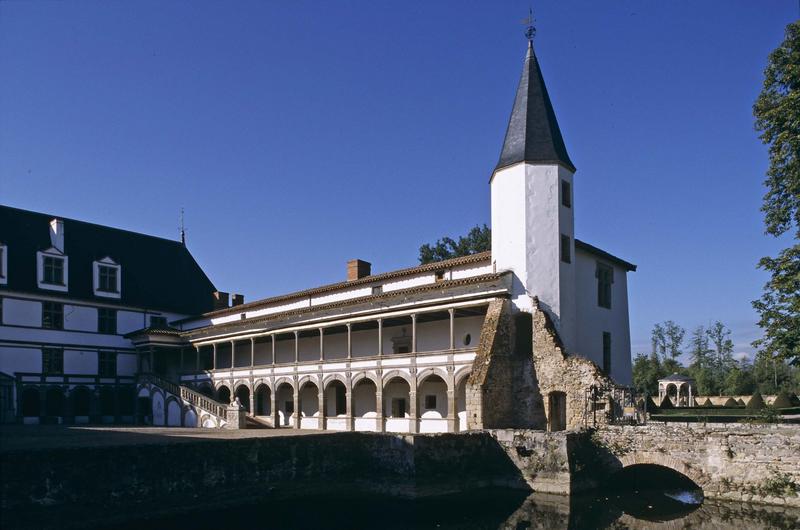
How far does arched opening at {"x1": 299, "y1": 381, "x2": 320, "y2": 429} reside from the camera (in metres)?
34.8

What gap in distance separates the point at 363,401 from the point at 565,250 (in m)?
12.4

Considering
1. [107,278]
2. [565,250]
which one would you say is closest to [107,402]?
[107,278]

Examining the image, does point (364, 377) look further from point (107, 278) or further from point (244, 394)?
point (107, 278)

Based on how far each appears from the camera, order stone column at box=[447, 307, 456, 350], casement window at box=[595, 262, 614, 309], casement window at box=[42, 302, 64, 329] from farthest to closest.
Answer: casement window at box=[42, 302, 64, 329] < casement window at box=[595, 262, 614, 309] < stone column at box=[447, 307, 456, 350]

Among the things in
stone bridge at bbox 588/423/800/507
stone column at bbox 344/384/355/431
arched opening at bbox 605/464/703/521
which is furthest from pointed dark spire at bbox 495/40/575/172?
arched opening at bbox 605/464/703/521

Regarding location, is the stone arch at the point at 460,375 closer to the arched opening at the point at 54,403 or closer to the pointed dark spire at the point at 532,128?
the pointed dark spire at the point at 532,128

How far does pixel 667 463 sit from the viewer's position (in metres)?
20.2

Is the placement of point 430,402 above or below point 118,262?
below

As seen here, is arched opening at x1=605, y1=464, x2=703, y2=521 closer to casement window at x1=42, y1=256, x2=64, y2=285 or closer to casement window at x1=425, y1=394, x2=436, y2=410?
casement window at x1=425, y1=394, x2=436, y2=410

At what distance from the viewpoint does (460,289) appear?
89.9ft

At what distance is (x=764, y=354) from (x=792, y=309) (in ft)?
5.58

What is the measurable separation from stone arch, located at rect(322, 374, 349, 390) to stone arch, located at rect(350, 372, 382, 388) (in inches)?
18.2

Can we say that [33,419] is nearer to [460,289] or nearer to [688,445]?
[460,289]

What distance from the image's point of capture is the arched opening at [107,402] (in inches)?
1591
